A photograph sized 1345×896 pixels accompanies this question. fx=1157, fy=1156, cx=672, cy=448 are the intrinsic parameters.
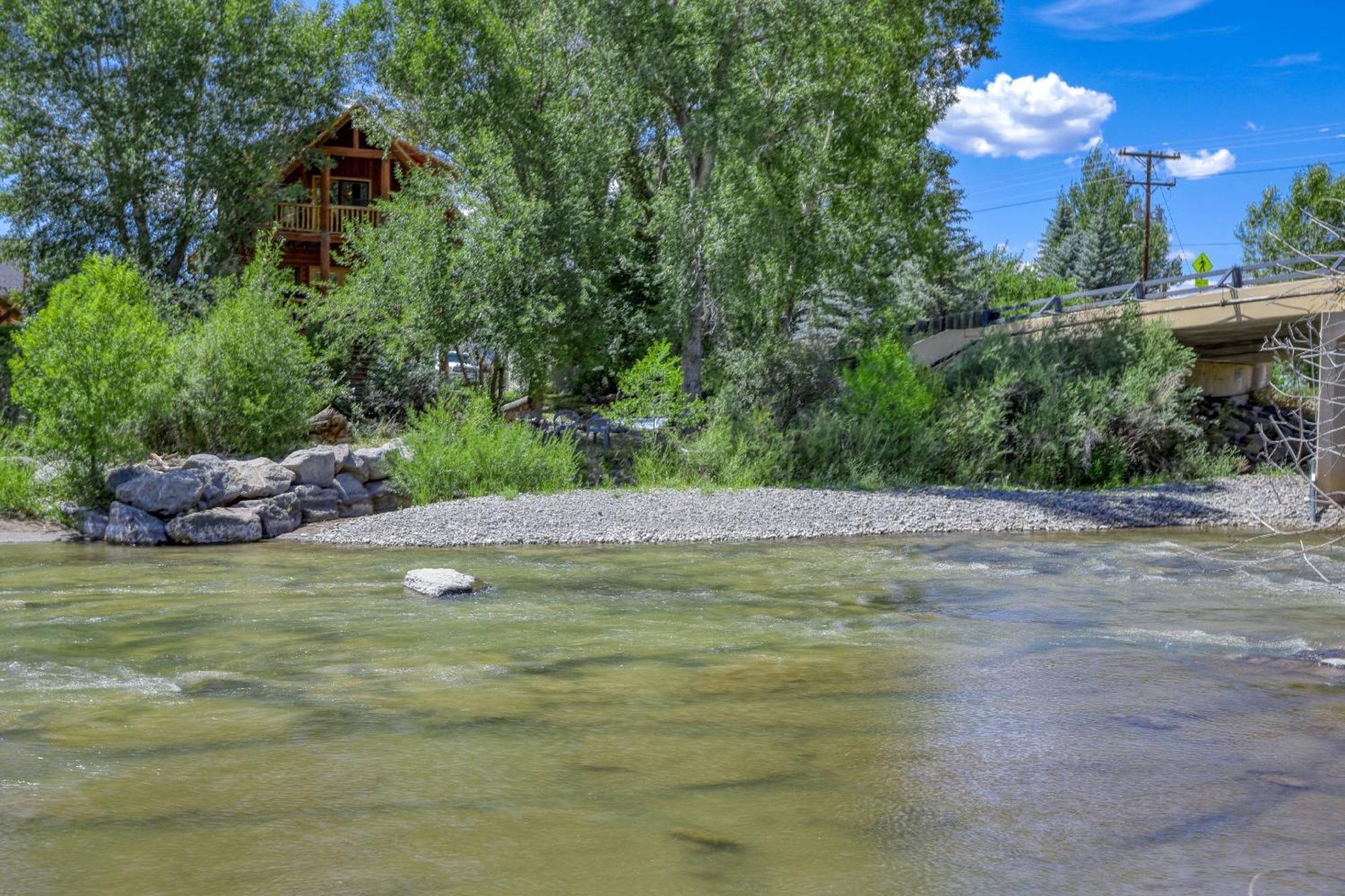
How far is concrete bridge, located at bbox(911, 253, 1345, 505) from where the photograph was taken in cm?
2070

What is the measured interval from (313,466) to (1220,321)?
1750 cm

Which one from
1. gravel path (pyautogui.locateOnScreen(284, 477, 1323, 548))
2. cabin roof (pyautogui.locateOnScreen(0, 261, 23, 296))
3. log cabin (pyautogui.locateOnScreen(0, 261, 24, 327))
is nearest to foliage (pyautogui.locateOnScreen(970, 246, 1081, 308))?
gravel path (pyautogui.locateOnScreen(284, 477, 1323, 548))

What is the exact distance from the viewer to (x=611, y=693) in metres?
7.98

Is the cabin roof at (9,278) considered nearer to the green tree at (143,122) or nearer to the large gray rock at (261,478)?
the green tree at (143,122)

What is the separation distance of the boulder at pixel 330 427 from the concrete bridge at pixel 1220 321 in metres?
12.0

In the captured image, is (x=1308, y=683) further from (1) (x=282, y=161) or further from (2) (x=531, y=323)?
(1) (x=282, y=161)

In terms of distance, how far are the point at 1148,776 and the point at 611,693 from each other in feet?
11.3

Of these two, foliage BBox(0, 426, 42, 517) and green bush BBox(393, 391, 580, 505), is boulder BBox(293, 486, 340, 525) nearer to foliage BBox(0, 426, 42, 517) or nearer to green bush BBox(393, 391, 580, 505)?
green bush BBox(393, 391, 580, 505)

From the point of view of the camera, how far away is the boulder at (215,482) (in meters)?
16.9

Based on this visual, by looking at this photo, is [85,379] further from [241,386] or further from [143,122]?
[143,122]

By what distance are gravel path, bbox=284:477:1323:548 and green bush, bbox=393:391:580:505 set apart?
0.96 m

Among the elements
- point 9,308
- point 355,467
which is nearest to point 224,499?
point 355,467

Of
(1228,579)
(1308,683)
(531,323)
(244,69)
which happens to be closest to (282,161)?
(244,69)

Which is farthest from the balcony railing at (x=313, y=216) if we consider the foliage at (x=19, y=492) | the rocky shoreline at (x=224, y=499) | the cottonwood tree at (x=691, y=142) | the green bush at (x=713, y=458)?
the foliage at (x=19, y=492)
